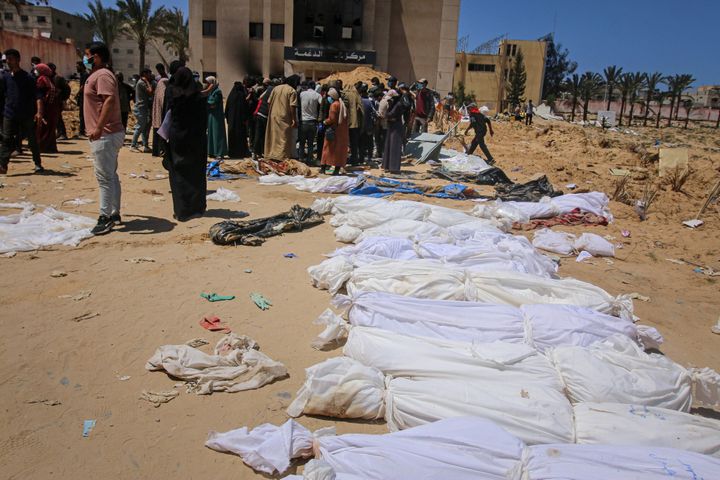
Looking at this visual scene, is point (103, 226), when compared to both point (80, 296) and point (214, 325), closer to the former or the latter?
point (80, 296)

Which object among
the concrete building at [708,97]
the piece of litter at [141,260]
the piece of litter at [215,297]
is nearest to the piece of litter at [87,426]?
the piece of litter at [215,297]

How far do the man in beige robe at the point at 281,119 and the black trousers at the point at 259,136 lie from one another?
14.5 inches

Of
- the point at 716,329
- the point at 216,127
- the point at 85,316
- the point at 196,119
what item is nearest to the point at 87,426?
the point at 85,316

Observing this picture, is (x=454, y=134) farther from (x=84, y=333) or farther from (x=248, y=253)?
(x=84, y=333)

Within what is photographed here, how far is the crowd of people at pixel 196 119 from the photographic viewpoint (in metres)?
4.75

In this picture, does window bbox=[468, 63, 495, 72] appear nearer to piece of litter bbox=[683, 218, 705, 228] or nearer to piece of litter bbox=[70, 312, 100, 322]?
piece of litter bbox=[683, 218, 705, 228]

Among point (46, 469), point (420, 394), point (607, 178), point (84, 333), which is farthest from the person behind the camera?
point (607, 178)

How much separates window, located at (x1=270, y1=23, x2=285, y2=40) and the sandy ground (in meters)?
26.8

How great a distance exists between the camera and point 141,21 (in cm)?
2719

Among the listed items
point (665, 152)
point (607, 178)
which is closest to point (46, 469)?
point (607, 178)

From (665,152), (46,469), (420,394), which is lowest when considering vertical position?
(46,469)

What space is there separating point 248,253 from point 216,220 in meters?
1.12

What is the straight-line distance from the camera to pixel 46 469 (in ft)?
6.53

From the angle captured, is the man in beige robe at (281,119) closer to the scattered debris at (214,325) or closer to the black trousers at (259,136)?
the black trousers at (259,136)
